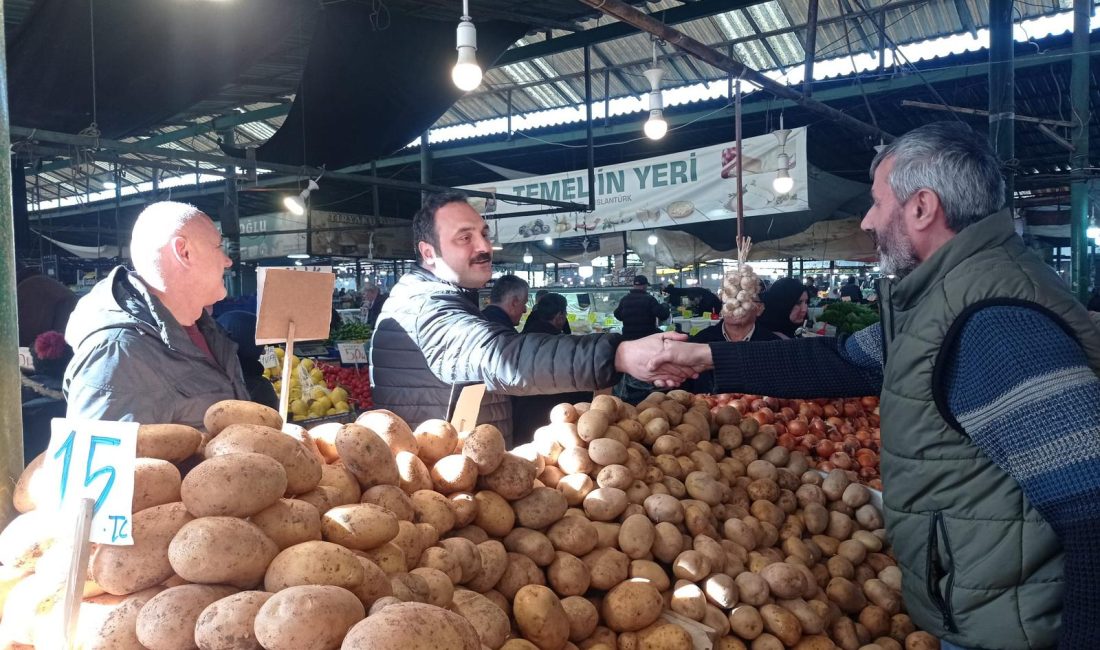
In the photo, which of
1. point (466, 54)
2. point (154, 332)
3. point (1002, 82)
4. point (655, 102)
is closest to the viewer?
point (154, 332)

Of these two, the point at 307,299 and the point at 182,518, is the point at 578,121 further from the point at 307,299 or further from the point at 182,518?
the point at 182,518

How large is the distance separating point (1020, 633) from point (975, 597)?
0.39ft

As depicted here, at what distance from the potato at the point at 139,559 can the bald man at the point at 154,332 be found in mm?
1144

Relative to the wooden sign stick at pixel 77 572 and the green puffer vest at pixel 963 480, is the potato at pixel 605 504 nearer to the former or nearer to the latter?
the green puffer vest at pixel 963 480

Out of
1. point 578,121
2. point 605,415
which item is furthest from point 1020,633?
point 578,121

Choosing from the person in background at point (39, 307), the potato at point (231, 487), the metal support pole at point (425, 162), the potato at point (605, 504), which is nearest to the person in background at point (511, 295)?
the person in background at point (39, 307)

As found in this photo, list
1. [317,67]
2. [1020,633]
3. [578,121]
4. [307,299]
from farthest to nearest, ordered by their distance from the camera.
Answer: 1. [578,121]
2. [317,67]
3. [307,299]
4. [1020,633]

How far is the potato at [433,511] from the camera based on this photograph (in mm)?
1792

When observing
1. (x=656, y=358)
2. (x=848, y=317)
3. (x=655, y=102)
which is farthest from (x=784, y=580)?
(x=848, y=317)

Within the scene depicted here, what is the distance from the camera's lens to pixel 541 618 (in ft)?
5.49

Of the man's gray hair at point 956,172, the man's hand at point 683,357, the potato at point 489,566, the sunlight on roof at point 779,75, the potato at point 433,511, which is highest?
the sunlight on roof at point 779,75

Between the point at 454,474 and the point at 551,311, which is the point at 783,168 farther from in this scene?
the point at 454,474

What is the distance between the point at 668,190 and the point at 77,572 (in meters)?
8.87

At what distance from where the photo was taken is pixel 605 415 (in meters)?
2.72
